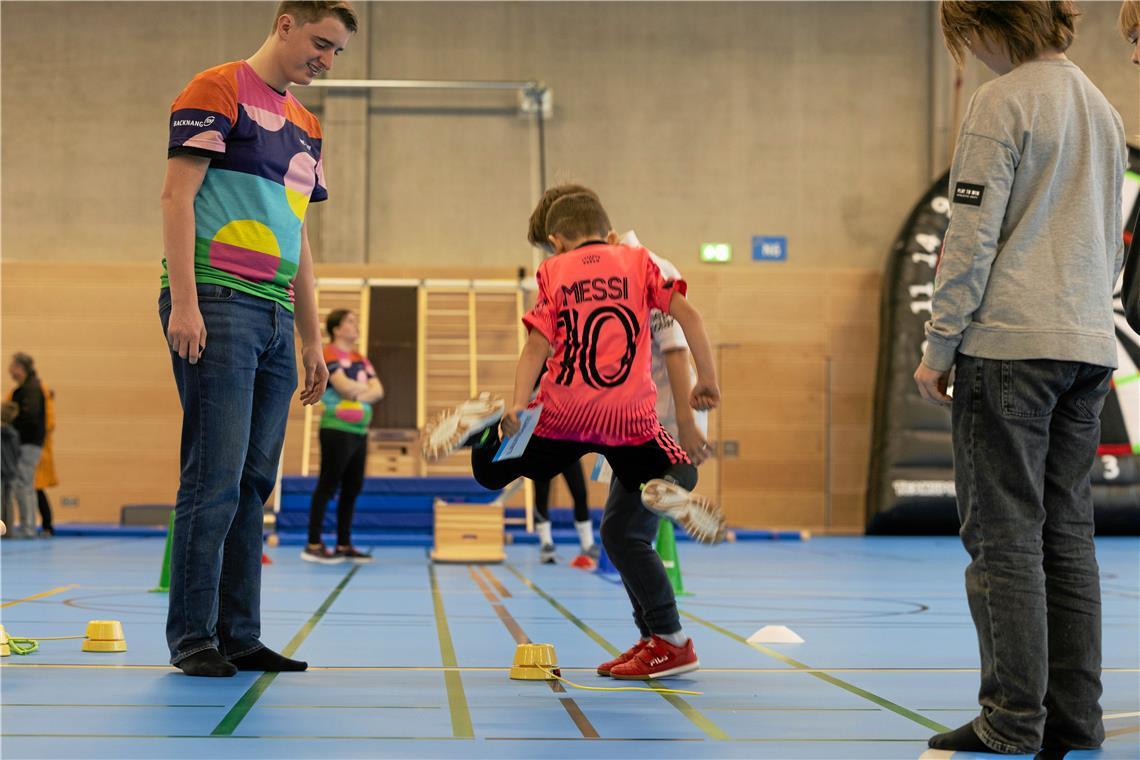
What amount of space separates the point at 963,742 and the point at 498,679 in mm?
1301

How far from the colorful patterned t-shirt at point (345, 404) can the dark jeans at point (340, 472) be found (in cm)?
4

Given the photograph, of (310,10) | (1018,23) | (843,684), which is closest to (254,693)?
(843,684)

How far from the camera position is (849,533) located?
505 inches

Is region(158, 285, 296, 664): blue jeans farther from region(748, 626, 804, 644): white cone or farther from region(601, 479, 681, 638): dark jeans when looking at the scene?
region(748, 626, 804, 644): white cone

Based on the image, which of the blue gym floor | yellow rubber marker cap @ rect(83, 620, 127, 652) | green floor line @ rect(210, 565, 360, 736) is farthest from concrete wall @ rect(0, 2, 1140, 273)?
yellow rubber marker cap @ rect(83, 620, 127, 652)

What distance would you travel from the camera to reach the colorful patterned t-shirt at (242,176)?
3.16 meters

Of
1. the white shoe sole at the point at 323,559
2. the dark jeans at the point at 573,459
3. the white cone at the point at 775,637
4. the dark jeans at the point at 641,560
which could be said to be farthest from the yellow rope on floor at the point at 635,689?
the white shoe sole at the point at 323,559

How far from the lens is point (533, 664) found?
10.8 feet

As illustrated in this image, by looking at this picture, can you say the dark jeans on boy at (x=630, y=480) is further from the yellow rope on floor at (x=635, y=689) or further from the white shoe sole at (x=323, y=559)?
the white shoe sole at (x=323, y=559)

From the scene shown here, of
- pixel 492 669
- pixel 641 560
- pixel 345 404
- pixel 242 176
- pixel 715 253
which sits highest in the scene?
pixel 715 253

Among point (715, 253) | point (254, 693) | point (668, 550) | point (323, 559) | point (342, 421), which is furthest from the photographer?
point (715, 253)

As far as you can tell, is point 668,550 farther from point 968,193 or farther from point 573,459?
point 968,193

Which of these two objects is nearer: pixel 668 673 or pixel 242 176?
pixel 242 176

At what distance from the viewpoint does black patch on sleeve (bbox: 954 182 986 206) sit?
2.40 m
